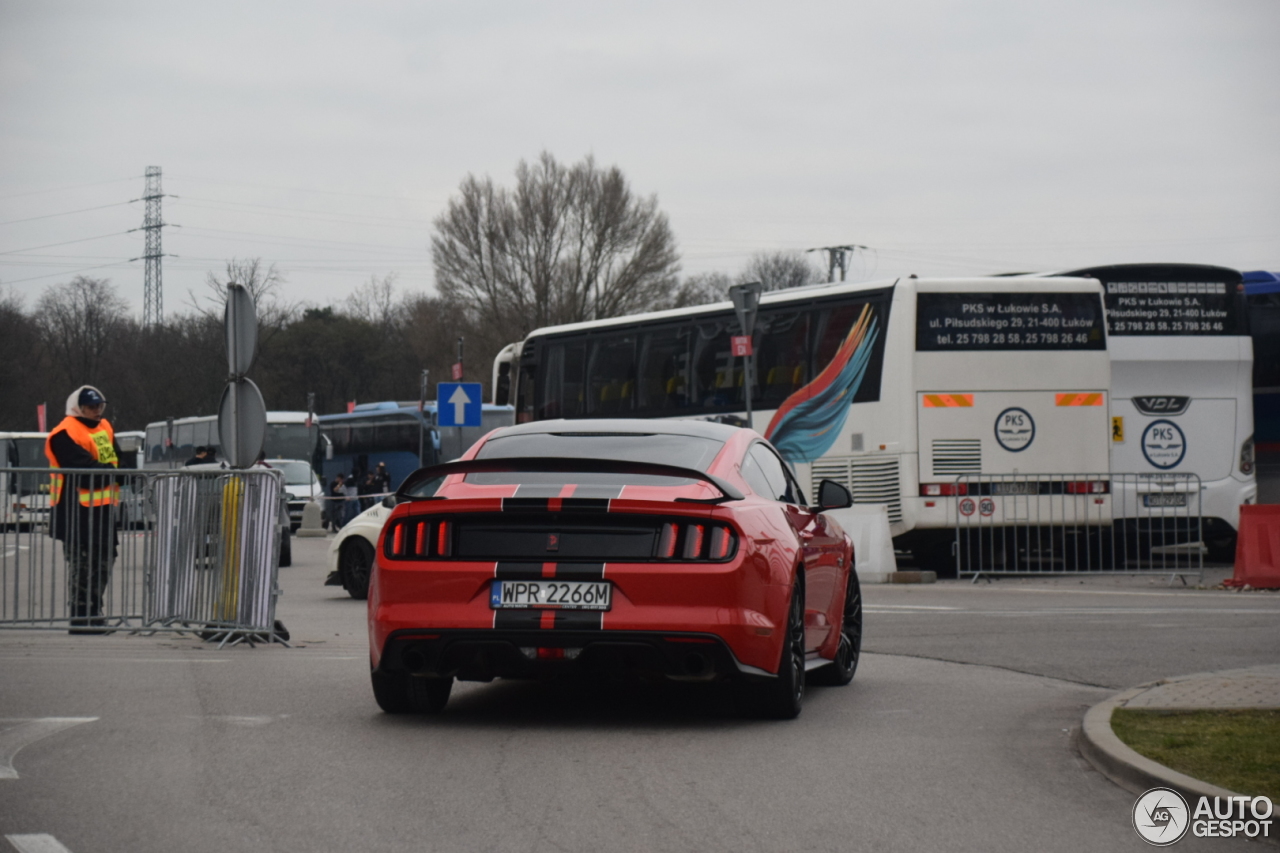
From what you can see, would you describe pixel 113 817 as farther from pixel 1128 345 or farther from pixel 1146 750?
pixel 1128 345

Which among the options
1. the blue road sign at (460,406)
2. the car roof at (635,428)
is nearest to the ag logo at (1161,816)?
the car roof at (635,428)

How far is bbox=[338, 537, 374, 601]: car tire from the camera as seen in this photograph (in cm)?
1748

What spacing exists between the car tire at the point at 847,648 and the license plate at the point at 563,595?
2.53 m

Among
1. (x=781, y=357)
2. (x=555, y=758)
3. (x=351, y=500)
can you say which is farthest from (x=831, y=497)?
(x=351, y=500)

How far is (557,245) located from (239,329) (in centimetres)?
4747

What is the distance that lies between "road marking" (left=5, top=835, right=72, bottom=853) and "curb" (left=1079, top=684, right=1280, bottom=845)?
3727 mm

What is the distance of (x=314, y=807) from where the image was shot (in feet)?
18.4

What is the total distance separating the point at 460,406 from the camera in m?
25.8

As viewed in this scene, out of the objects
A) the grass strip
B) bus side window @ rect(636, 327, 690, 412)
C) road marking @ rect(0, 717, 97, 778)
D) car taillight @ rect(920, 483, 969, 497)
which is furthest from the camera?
bus side window @ rect(636, 327, 690, 412)

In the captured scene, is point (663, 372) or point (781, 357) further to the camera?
point (663, 372)

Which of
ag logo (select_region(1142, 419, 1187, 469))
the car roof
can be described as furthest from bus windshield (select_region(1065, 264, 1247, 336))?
the car roof

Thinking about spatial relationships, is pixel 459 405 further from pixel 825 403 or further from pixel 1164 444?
pixel 1164 444

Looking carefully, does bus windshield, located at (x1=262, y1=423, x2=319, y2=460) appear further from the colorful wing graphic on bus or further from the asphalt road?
the asphalt road

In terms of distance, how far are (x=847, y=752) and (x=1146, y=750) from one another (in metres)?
1.22
